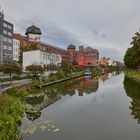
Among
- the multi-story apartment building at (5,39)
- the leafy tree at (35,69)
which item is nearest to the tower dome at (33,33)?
the multi-story apartment building at (5,39)

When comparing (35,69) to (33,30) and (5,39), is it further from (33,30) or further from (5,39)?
(33,30)

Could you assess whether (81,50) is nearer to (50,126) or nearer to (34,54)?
(34,54)

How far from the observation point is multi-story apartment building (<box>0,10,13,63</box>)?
260 ft

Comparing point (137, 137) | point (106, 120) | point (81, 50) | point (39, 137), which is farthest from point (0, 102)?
point (81, 50)

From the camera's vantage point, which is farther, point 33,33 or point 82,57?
point 82,57

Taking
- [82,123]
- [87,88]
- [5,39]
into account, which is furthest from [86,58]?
[82,123]

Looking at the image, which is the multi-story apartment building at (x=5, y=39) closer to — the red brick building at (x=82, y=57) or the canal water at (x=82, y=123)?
the red brick building at (x=82, y=57)

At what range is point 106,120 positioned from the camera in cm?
1877

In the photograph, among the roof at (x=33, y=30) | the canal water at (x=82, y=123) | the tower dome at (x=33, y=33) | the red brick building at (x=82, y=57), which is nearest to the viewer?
the canal water at (x=82, y=123)

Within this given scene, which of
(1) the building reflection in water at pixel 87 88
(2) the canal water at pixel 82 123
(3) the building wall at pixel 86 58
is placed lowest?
(2) the canal water at pixel 82 123

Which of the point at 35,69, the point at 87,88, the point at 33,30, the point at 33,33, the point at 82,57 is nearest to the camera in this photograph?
the point at 87,88

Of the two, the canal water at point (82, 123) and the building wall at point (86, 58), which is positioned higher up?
the building wall at point (86, 58)

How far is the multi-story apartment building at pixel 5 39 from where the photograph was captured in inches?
3125

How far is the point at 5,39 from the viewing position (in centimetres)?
8244
